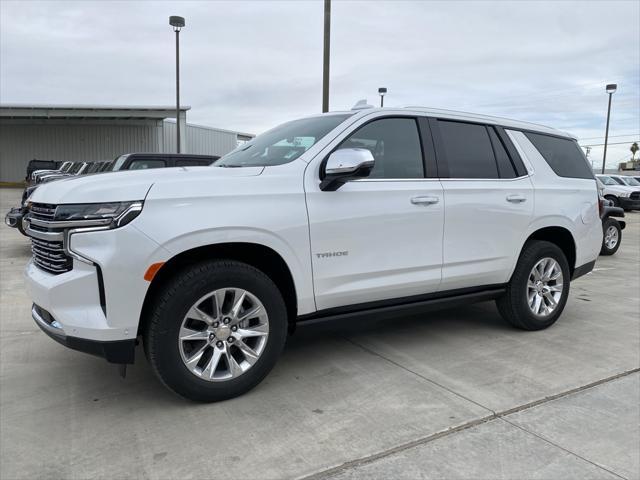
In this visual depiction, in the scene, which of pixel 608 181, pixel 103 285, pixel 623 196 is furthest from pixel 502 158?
pixel 608 181

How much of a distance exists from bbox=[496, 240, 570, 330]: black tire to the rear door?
13cm

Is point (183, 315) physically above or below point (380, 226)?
below

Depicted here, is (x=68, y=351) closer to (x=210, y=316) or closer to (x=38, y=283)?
(x=38, y=283)

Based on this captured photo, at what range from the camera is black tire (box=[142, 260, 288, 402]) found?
2.93 meters

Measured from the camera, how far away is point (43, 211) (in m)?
3.02

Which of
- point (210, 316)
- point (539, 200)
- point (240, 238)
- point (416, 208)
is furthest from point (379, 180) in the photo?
point (539, 200)

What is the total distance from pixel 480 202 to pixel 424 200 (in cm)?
64

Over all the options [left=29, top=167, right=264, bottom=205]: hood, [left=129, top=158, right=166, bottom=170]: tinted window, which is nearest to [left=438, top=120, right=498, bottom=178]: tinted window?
[left=29, top=167, right=264, bottom=205]: hood

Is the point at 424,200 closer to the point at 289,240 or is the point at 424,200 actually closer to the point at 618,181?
the point at 289,240

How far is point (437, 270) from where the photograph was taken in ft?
13.2

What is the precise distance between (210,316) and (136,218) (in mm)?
738

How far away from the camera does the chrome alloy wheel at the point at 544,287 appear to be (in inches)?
187

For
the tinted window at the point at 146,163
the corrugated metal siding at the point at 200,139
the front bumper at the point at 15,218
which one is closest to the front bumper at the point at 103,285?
the front bumper at the point at 15,218

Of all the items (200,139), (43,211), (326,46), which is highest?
(200,139)
